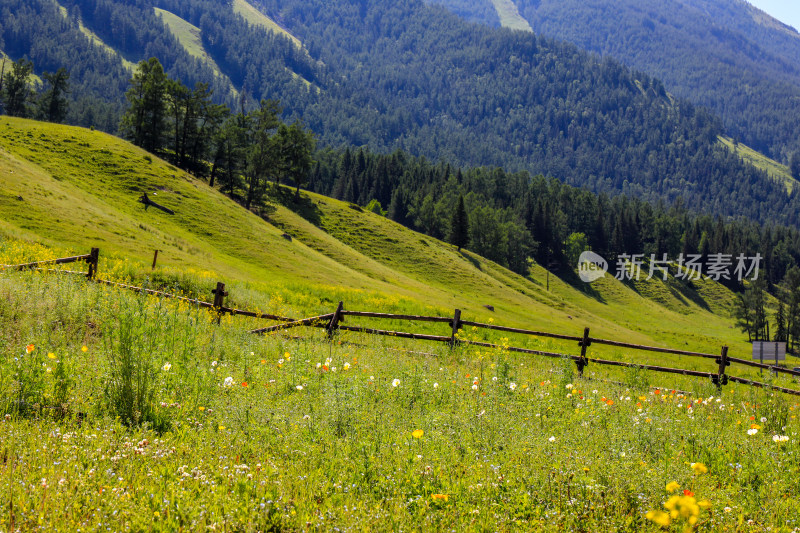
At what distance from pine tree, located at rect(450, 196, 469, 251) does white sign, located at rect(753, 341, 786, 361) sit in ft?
277

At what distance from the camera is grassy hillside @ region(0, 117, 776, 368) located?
32375 millimetres

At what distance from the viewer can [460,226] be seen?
10356 centimetres

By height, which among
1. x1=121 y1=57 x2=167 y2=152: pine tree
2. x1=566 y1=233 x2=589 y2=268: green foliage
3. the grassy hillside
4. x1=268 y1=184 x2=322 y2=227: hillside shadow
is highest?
x1=121 y1=57 x2=167 y2=152: pine tree

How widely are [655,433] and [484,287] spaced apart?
63.5 meters

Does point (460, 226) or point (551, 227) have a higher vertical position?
point (551, 227)

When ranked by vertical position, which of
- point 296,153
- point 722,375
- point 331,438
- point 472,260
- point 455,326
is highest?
point 296,153

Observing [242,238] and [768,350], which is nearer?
[768,350]

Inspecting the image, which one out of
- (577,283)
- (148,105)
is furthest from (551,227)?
(148,105)

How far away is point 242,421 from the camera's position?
695 centimetres

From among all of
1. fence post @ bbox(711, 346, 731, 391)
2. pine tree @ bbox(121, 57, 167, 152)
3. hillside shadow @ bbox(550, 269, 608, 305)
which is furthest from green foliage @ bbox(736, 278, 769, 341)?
pine tree @ bbox(121, 57, 167, 152)

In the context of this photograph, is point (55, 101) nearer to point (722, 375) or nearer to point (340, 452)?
point (340, 452)

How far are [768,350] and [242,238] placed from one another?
43006mm

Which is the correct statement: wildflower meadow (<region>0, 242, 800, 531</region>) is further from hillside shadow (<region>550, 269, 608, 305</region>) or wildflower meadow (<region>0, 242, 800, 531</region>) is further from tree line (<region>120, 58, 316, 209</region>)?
hillside shadow (<region>550, 269, 608, 305</region>)

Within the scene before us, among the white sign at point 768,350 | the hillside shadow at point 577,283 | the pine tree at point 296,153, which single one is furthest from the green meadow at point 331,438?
the hillside shadow at point 577,283
